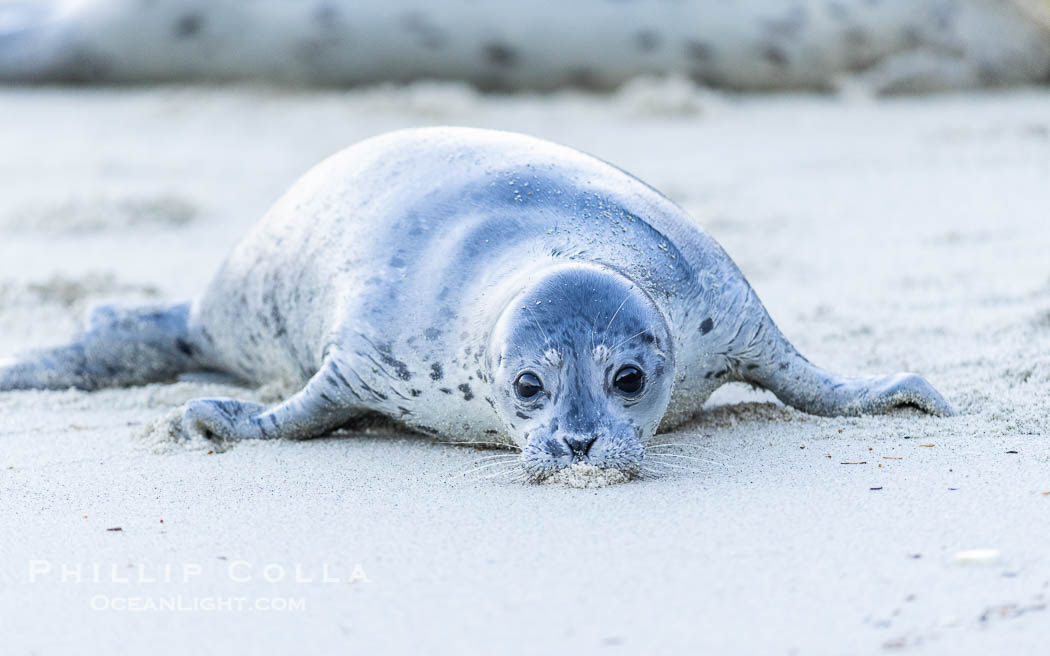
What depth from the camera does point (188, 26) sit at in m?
7.75

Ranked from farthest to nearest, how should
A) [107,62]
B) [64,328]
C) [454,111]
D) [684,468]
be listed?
[107,62] → [454,111] → [64,328] → [684,468]

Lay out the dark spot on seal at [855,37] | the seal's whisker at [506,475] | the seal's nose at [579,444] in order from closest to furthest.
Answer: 1. the seal's nose at [579,444]
2. the seal's whisker at [506,475]
3. the dark spot on seal at [855,37]

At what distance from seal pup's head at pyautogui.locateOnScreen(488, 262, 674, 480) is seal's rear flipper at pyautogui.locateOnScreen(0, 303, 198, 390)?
4.69ft

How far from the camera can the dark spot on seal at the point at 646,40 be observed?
25.1 ft

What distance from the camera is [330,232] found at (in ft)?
10.3

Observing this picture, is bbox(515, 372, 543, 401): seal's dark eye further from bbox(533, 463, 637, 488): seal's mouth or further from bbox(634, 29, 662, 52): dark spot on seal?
bbox(634, 29, 662, 52): dark spot on seal

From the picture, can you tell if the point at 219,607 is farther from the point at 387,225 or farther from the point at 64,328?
the point at 64,328

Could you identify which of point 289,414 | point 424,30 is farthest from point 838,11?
point 289,414

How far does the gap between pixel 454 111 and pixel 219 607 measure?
205 inches

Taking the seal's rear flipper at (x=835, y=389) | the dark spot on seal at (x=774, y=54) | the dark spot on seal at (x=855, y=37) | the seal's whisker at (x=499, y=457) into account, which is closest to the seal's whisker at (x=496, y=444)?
the seal's whisker at (x=499, y=457)

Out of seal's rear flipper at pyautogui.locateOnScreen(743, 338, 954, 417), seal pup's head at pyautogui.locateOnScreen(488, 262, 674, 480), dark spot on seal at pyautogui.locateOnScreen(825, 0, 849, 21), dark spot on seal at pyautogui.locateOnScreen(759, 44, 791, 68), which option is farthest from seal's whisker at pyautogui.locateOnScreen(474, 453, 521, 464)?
dark spot on seal at pyautogui.locateOnScreen(825, 0, 849, 21)

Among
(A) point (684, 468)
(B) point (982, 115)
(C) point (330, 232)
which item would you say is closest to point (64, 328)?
(C) point (330, 232)

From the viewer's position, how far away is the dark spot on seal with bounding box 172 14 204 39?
775 cm

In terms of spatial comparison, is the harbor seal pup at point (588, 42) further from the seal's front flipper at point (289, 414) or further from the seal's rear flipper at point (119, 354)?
the seal's front flipper at point (289, 414)
